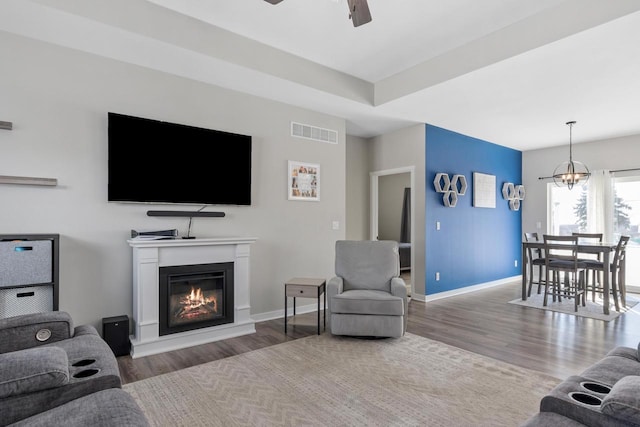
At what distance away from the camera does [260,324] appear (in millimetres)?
4094

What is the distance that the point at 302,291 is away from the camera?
147 inches

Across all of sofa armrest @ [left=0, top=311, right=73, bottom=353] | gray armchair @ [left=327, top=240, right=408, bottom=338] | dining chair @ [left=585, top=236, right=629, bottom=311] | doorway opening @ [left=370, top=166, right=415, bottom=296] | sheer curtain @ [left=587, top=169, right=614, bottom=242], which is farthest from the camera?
doorway opening @ [left=370, top=166, right=415, bottom=296]

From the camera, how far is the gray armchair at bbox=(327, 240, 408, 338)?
11.3ft

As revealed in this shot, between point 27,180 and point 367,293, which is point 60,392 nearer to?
point 27,180

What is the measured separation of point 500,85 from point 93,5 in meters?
3.92

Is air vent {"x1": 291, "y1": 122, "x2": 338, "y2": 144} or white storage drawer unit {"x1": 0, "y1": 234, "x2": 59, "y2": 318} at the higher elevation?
air vent {"x1": 291, "y1": 122, "x2": 338, "y2": 144}

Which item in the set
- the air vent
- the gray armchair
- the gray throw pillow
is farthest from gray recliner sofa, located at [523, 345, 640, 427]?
the air vent

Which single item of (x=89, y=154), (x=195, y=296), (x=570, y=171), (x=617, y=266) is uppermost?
(x=570, y=171)

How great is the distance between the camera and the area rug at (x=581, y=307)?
14.4 ft

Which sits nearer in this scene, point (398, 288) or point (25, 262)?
point (25, 262)

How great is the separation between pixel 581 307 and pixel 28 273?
6166 millimetres

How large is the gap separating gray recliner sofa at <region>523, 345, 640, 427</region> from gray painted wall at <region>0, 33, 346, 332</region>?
10.9 feet

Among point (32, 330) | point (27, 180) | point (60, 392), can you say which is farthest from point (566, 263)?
point (27, 180)

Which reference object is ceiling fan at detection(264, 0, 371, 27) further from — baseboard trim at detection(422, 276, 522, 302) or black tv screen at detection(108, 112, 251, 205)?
baseboard trim at detection(422, 276, 522, 302)
